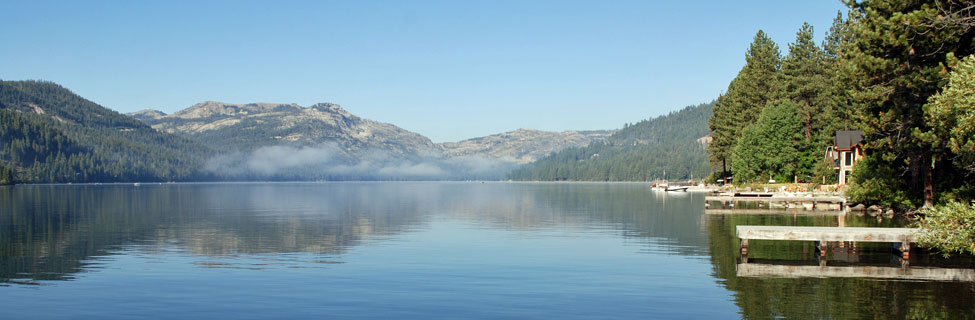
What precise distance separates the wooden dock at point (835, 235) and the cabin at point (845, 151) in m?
67.8

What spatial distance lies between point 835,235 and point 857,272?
86.7 inches

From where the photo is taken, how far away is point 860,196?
211 ft

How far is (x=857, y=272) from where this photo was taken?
98.3ft

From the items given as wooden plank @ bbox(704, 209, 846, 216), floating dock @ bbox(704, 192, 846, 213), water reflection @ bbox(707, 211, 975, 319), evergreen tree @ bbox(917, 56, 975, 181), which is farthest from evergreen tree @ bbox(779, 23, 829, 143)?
evergreen tree @ bbox(917, 56, 975, 181)

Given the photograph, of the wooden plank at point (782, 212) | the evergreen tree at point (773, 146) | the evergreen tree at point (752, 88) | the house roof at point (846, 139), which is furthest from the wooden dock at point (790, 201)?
the evergreen tree at point (752, 88)

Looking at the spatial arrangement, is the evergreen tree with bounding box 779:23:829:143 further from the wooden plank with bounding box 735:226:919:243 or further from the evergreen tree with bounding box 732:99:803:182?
the wooden plank with bounding box 735:226:919:243

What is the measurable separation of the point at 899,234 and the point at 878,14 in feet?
38.8

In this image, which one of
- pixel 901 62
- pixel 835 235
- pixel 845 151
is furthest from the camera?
pixel 845 151

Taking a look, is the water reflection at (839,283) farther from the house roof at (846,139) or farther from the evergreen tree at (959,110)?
the house roof at (846,139)

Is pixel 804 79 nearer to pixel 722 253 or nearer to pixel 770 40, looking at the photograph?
pixel 770 40

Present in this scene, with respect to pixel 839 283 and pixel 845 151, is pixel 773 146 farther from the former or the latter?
pixel 839 283

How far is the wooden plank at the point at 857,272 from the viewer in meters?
28.7

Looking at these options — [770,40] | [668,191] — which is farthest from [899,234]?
[668,191]

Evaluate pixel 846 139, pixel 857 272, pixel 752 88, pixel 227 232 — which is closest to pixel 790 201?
pixel 846 139
